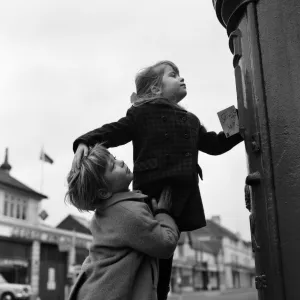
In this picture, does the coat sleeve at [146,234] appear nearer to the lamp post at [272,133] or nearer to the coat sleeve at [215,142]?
the lamp post at [272,133]

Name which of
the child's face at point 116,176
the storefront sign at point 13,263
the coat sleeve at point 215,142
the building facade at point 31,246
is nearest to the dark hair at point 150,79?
the coat sleeve at point 215,142

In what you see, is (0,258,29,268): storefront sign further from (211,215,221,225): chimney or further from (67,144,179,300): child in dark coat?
(211,215,221,225): chimney

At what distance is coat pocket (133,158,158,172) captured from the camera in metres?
2.33

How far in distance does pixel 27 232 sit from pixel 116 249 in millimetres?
26213

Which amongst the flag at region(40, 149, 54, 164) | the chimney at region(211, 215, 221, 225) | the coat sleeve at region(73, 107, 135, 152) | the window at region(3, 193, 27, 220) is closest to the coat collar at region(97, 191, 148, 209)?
the coat sleeve at region(73, 107, 135, 152)

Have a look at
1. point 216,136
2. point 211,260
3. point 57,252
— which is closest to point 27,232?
point 57,252

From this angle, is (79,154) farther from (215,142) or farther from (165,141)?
(215,142)

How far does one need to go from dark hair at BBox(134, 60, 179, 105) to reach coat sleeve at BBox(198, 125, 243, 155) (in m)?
0.34

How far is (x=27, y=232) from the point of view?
88.7ft

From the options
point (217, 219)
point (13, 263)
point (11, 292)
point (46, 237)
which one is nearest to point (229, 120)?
point (11, 292)

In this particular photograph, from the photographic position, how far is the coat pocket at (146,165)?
7.64 ft

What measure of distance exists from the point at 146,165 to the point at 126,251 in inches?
18.0

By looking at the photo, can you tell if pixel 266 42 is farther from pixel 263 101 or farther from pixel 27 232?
pixel 27 232

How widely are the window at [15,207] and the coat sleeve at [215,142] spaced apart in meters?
25.5
